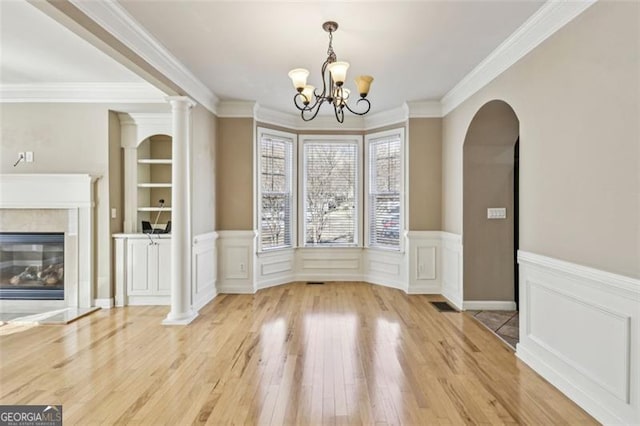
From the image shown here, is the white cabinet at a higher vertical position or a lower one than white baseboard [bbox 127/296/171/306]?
higher

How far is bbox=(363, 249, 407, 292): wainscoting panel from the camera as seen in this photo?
552cm

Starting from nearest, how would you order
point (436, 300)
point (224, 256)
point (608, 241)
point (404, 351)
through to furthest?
point (608, 241) < point (404, 351) < point (436, 300) < point (224, 256)

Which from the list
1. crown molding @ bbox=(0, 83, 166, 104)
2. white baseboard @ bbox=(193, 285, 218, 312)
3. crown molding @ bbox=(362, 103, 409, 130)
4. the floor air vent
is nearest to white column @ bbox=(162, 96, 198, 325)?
white baseboard @ bbox=(193, 285, 218, 312)

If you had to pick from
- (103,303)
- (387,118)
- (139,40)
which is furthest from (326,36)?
(103,303)

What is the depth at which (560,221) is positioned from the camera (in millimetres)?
2580

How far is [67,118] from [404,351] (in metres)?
4.90

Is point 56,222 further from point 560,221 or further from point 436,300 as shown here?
point 560,221

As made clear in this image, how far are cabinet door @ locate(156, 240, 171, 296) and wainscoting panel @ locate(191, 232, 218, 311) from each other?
0.43 meters

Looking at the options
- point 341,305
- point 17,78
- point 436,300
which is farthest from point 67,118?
point 436,300

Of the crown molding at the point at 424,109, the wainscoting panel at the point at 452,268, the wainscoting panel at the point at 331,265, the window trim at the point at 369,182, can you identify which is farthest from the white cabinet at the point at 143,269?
the crown molding at the point at 424,109

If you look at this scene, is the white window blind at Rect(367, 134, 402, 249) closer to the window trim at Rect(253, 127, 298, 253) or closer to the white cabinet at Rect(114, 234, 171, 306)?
the window trim at Rect(253, 127, 298, 253)

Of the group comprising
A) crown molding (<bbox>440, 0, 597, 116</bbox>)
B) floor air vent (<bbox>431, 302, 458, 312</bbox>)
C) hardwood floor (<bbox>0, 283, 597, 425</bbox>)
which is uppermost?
crown molding (<bbox>440, 0, 597, 116</bbox>)

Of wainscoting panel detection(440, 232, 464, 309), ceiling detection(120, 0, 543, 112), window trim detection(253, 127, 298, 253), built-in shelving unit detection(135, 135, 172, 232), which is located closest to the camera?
ceiling detection(120, 0, 543, 112)

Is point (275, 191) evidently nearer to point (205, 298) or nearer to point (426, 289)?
point (205, 298)
